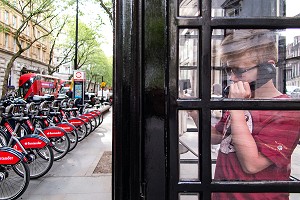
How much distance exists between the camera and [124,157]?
48.1 inches

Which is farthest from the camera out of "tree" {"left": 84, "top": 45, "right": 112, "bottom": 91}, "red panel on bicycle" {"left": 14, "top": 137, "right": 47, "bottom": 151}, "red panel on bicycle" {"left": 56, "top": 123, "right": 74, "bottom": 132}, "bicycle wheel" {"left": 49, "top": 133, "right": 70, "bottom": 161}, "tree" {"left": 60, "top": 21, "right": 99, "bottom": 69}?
"tree" {"left": 84, "top": 45, "right": 112, "bottom": 91}

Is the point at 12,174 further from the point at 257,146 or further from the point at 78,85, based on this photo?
the point at 78,85

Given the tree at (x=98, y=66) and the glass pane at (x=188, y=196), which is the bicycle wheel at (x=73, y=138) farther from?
the tree at (x=98, y=66)

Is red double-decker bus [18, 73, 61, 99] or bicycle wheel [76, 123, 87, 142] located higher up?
red double-decker bus [18, 73, 61, 99]

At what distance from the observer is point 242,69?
1349 mm

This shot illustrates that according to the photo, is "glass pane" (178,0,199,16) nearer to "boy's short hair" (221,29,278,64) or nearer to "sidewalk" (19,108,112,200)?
"boy's short hair" (221,29,278,64)

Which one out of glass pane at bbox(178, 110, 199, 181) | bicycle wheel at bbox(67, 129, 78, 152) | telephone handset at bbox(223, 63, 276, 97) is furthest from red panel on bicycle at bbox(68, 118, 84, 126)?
Result: telephone handset at bbox(223, 63, 276, 97)

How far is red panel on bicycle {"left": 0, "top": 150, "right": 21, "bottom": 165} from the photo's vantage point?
520 centimetres

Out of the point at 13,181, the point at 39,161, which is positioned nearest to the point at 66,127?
the point at 39,161

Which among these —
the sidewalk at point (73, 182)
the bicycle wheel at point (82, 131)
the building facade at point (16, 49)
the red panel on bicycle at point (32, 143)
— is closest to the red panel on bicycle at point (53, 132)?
the sidewalk at point (73, 182)

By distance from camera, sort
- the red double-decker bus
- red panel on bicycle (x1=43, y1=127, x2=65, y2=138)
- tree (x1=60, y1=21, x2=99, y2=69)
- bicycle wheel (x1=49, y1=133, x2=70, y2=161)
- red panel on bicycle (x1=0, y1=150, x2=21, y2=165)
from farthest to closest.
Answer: tree (x1=60, y1=21, x2=99, y2=69) < the red double-decker bus < bicycle wheel (x1=49, y1=133, x2=70, y2=161) < red panel on bicycle (x1=43, y1=127, x2=65, y2=138) < red panel on bicycle (x1=0, y1=150, x2=21, y2=165)

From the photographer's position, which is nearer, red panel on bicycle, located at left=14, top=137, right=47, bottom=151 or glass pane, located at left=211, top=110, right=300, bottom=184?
glass pane, located at left=211, top=110, right=300, bottom=184

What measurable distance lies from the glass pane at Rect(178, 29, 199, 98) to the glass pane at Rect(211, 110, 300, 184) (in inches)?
6.7

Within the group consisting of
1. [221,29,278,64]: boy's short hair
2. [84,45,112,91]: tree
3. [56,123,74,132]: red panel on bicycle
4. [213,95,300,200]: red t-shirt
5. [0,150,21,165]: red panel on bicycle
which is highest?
[84,45,112,91]: tree
